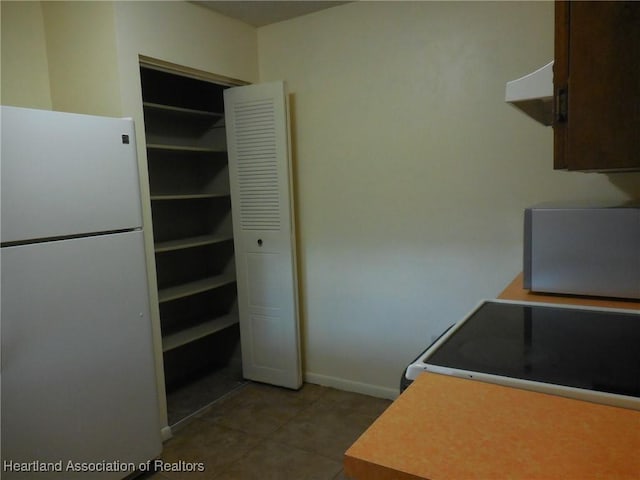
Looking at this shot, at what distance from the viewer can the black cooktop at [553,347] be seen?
952mm

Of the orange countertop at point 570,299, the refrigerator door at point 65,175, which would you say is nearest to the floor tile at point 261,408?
the refrigerator door at point 65,175

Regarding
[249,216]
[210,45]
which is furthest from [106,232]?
[210,45]

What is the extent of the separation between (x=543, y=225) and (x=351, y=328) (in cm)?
163

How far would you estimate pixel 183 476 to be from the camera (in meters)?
2.25

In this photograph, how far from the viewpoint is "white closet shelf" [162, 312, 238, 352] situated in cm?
301

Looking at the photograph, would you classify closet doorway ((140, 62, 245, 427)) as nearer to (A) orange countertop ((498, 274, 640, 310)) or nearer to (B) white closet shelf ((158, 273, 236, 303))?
(B) white closet shelf ((158, 273, 236, 303))

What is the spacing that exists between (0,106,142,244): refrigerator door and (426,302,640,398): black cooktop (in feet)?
5.04

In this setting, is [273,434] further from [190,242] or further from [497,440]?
[497,440]

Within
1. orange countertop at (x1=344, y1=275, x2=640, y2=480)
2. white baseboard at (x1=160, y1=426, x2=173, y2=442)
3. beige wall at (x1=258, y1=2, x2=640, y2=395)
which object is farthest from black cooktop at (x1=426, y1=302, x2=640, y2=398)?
white baseboard at (x1=160, y1=426, x2=173, y2=442)

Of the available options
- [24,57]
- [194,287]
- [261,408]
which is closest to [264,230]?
[194,287]

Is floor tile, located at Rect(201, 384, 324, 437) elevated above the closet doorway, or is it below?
below

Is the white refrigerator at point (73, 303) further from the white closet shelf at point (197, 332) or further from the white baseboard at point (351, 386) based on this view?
the white baseboard at point (351, 386)

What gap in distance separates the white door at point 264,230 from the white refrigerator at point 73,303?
102cm

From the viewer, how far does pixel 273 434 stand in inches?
102
